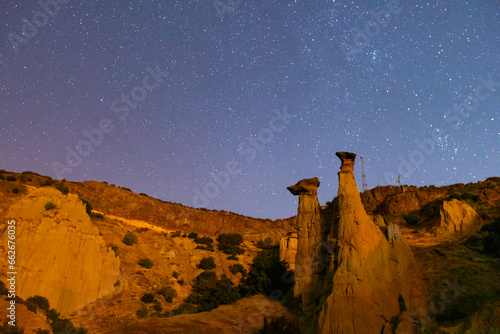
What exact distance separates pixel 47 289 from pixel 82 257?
374cm

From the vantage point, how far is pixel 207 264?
1751 inches

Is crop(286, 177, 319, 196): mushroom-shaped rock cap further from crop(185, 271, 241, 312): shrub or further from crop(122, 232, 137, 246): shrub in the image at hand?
crop(122, 232, 137, 246): shrub

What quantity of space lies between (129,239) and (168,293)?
1179 cm

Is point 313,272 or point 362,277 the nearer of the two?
point 362,277

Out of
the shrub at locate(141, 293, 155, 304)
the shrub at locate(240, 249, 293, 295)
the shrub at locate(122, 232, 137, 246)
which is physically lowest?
the shrub at locate(141, 293, 155, 304)

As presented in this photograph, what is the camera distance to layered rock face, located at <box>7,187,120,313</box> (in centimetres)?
2511

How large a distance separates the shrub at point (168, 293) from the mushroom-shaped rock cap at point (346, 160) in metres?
20.6

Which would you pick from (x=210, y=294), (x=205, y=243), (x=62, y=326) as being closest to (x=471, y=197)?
(x=210, y=294)

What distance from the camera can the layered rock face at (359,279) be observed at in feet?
56.1

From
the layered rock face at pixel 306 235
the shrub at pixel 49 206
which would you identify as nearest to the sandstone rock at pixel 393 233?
the layered rock face at pixel 306 235

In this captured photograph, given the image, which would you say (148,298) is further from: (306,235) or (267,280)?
(306,235)

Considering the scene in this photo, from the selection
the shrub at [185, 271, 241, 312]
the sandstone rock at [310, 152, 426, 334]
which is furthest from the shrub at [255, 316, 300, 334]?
the shrub at [185, 271, 241, 312]

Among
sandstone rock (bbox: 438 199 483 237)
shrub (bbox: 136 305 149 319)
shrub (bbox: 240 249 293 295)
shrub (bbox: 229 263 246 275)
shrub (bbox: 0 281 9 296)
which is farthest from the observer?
shrub (bbox: 229 263 246 275)

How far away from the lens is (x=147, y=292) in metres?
33.4
